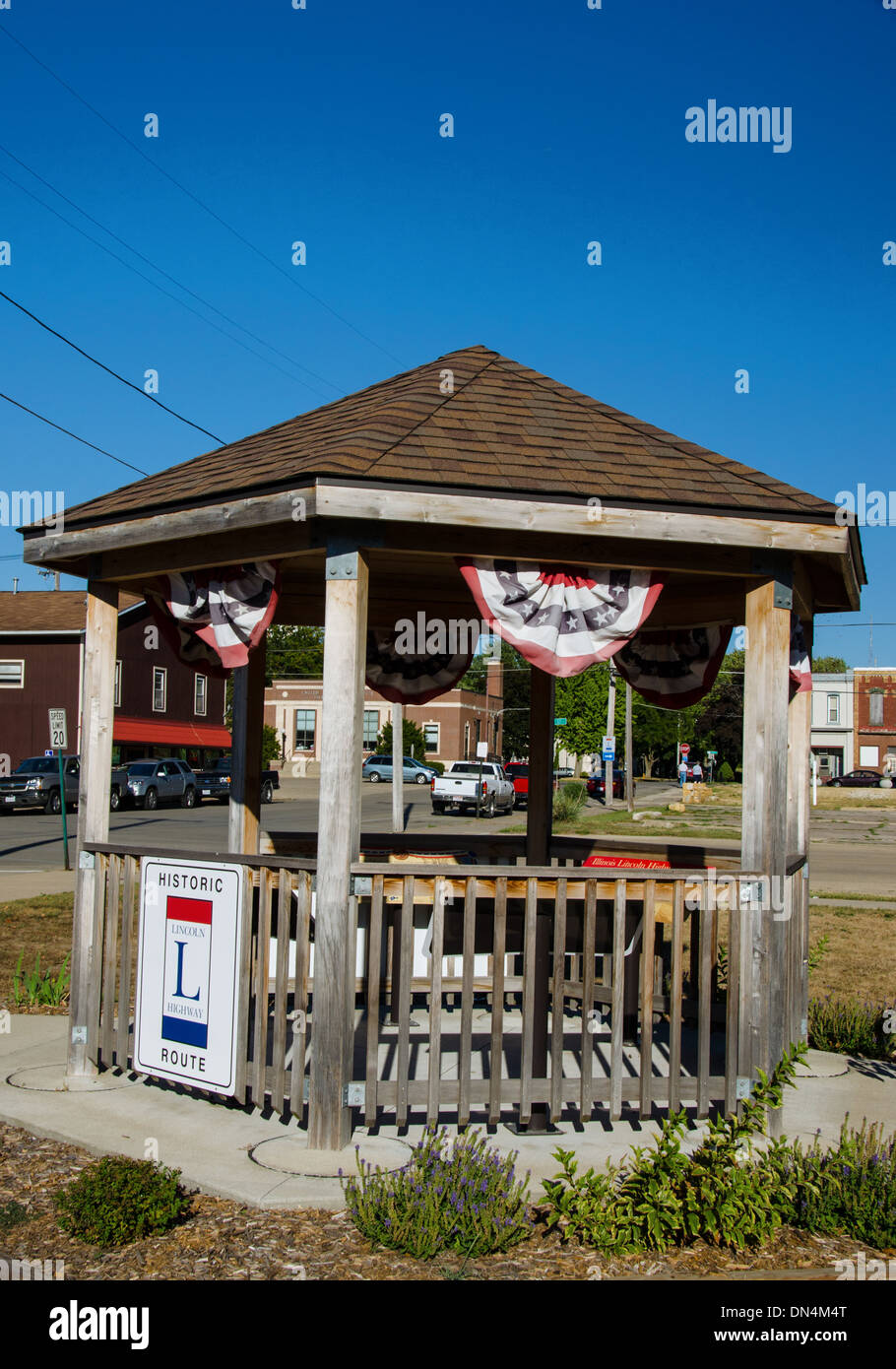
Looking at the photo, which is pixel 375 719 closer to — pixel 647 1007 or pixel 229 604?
pixel 229 604

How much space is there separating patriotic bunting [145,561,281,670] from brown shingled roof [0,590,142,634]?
3941 cm

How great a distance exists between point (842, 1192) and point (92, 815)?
14.3ft

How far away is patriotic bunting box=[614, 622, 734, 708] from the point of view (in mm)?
7820

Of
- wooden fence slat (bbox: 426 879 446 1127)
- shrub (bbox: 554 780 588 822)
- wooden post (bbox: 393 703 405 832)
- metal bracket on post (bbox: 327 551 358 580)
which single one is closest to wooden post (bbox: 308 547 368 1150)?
metal bracket on post (bbox: 327 551 358 580)

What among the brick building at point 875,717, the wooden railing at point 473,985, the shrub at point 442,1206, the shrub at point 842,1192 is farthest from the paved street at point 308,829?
the brick building at point 875,717

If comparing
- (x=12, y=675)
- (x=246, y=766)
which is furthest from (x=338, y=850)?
(x=12, y=675)

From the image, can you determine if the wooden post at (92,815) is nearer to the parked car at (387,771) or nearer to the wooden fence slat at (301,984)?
the wooden fence slat at (301,984)

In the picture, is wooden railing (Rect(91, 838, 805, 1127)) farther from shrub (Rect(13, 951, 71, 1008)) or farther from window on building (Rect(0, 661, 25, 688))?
window on building (Rect(0, 661, 25, 688))

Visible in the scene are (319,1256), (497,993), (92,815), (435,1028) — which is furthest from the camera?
(92,815)

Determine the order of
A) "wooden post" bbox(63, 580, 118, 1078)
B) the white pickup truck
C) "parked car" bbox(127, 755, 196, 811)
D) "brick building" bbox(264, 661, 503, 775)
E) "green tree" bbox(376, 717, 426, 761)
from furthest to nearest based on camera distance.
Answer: "brick building" bbox(264, 661, 503, 775), "green tree" bbox(376, 717, 426, 761), the white pickup truck, "parked car" bbox(127, 755, 196, 811), "wooden post" bbox(63, 580, 118, 1078)

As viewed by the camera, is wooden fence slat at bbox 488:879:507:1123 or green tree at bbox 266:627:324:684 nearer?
wooden fence slat at bbox 488:879:507:1123

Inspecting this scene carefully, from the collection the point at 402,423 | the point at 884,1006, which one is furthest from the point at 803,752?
the point at 402,423

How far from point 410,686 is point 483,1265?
17.7 ft

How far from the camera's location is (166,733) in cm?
4925
